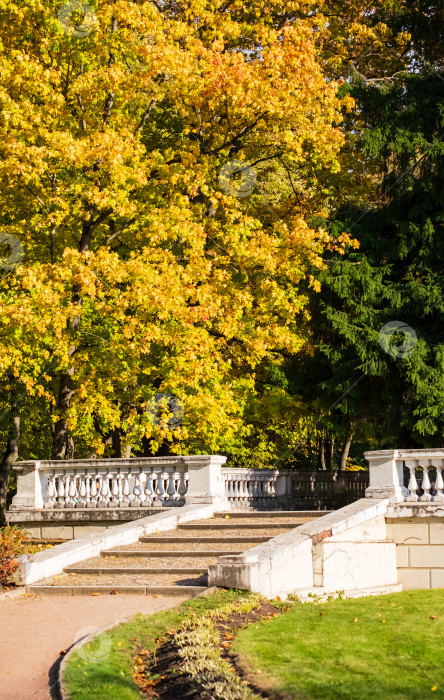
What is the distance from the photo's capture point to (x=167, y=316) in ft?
56.1

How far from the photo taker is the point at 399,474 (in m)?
14.8

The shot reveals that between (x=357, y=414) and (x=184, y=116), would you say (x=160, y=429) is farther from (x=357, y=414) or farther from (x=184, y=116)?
(x=184, y=116)

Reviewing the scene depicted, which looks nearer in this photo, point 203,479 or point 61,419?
point 203,479

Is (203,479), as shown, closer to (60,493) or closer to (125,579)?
(60,493)

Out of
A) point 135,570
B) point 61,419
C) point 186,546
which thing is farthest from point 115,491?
point 135,570

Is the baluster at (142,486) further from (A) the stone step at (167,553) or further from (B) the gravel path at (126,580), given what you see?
(B) the gravel path at (126,580)

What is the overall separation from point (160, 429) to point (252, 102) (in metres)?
7.68

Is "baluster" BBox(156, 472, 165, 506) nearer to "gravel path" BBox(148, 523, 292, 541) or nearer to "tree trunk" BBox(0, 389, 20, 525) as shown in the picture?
"gravel path" BBox(148, 523, 292, 541)

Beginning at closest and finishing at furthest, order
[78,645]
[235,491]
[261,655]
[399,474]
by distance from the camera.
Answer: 1. [261,655]
2. [78,645]
3. [399,474]
4. [235,491]

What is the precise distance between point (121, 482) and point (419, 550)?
230 inches

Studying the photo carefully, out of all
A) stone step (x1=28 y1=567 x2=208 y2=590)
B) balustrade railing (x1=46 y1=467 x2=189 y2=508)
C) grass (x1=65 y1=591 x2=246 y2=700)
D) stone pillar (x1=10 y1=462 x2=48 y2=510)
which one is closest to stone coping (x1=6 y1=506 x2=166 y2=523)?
stone pillar (x1=10 y1=462 x2=48 y2=510)

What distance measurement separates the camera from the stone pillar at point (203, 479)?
51.6 feet

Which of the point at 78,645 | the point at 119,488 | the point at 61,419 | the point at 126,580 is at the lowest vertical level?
the point at 126,580

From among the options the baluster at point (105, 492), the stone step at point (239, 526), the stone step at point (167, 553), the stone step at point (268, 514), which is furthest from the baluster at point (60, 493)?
the stone step at point (167, 553)
